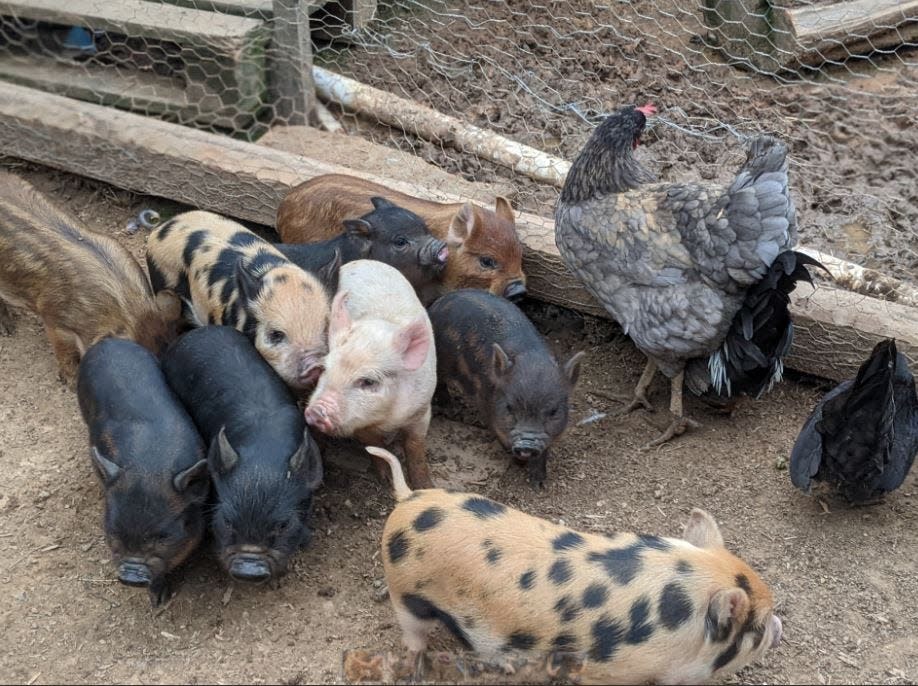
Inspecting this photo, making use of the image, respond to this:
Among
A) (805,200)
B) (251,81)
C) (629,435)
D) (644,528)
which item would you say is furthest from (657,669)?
(251,81)

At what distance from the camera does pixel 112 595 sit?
3.94 m

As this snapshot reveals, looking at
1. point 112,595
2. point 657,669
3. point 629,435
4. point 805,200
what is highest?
point 805,200

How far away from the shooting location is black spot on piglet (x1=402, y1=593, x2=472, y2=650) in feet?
11.2

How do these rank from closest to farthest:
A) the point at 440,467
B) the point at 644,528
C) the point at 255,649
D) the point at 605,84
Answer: the point at 255,649
the point at 644,528
the point at 440,467
the point at 605,84

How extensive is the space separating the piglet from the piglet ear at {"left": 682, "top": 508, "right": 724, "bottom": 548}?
4.04ft

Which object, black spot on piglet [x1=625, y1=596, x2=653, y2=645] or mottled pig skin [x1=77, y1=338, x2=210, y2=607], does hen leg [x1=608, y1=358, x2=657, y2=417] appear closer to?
black spot on piglet [x1=625, y1=596, x2=653, y2=645]

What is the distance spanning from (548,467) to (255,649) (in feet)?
5.10

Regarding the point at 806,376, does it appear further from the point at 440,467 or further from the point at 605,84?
the point at 605,84

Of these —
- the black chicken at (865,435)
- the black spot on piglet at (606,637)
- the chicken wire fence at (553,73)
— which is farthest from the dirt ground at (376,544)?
the chicken wire fence at (553,73)

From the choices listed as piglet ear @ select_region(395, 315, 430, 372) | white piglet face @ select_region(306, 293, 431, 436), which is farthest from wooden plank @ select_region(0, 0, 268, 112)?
piglet ear @ select_region(395, 315, 430, 372)

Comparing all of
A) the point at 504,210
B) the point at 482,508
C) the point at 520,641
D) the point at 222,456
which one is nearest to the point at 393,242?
the point at 504,210

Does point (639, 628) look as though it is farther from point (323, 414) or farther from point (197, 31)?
point (197, 31)

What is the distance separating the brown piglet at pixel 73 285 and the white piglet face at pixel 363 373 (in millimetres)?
995

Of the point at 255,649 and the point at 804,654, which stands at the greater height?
the point at 804,654
